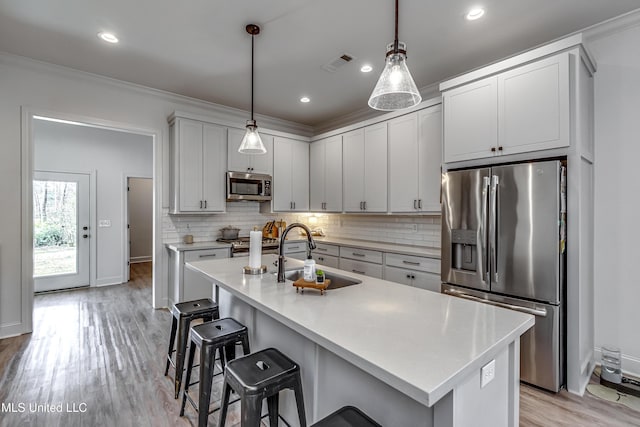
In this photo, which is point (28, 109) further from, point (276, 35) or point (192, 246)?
point (276, 35)

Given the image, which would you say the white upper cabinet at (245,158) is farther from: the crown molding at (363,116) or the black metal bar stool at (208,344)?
the black metal bar stool at (208,344)

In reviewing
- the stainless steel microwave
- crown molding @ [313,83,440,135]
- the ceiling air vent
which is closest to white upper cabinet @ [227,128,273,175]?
the stainless steel microwave

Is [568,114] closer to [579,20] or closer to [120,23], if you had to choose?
[579,20]

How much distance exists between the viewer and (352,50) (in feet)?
9.80

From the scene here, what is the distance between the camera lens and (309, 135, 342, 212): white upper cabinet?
465 centimetres

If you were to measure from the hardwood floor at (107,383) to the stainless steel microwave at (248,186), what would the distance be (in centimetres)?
186

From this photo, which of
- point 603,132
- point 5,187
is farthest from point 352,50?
point 5,187

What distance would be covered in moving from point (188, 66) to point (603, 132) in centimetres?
403

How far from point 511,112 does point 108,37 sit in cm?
359

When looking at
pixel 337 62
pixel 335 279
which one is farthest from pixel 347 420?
pixel 337 62

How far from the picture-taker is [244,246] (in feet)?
13.8

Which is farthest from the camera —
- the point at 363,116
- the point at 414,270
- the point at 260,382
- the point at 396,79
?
the point at 363,116

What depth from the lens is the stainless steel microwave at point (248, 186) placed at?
4379 millimetres

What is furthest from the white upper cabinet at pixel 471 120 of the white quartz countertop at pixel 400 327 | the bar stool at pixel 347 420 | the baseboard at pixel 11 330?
the baseboard at pixel 11 330
